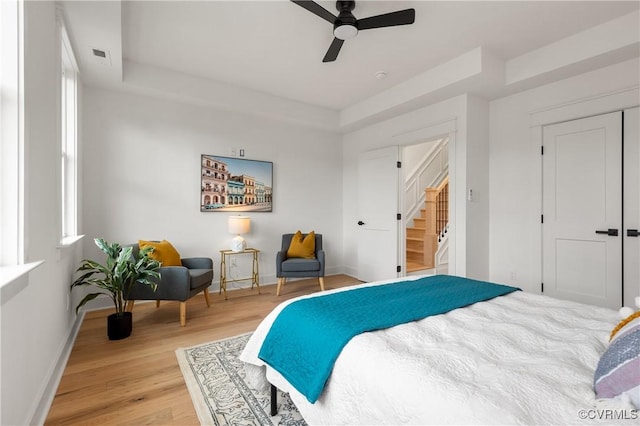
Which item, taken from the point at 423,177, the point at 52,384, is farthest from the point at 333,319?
the point at 423,177

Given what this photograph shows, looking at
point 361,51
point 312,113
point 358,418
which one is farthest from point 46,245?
point 312,113

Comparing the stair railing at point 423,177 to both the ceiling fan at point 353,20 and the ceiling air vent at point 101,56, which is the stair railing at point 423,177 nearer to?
the ceiling fan at point 353,20

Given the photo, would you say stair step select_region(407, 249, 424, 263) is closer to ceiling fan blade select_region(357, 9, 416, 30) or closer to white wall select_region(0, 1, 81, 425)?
ceiling fan blade select_region(357, 9, 416, 30)

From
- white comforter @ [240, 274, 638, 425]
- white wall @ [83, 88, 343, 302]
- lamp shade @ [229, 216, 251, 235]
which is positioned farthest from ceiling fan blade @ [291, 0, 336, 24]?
lamp shade @ [229, 216, 251, 235]

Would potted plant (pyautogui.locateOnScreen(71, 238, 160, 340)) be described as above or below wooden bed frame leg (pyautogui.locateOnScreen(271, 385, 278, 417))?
above

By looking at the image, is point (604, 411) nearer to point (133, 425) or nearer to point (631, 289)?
point (133, 425)

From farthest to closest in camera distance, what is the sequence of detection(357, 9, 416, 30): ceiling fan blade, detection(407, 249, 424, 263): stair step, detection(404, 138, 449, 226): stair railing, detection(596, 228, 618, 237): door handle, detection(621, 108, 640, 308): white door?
detection(404, 138, 449, 226): stair railing, detection(407, 249, 424, 263): stair step, detection(596, 228, 618, 237): door handle, detection(621, 108, 640, 308): white door, detection(357, 9, 416, 30): ceiling fan blade

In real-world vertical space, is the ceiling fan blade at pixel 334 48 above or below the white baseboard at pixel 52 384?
above

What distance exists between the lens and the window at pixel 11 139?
136 centimetres

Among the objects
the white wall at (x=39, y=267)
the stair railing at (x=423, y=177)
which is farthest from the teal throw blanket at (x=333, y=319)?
the stair railing at (x=423, y=177)

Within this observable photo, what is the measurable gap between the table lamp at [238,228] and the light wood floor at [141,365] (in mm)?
731

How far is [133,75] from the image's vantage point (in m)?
3.33

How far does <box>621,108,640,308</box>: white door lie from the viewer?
269cm

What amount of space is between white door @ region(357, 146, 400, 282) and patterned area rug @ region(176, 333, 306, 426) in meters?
2.72
